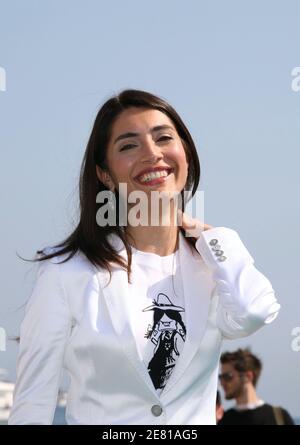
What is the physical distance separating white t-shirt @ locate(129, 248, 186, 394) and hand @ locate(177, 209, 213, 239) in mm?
249

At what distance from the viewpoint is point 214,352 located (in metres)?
4.49

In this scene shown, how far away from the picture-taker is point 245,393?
321 inches

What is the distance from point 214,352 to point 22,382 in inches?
35.4

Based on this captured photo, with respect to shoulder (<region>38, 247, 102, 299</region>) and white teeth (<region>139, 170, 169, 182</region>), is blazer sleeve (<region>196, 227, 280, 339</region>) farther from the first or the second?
shoulder (<region>38, 247, 102, 299</region>)

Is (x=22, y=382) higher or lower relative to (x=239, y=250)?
lower

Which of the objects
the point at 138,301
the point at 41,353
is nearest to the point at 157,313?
the point at 138,301

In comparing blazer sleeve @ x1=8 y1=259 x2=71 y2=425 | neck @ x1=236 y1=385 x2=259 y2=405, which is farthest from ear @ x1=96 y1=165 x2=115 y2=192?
neck @ x1=236 y1=385 x2=259 y2=405

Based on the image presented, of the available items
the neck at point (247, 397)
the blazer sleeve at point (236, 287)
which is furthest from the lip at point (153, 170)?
the neck at point (247, 397)

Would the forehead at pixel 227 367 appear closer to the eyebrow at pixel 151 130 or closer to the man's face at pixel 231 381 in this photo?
the man's face at pixel 231 381

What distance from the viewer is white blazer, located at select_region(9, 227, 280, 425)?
14.0 ft

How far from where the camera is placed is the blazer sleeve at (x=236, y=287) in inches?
173

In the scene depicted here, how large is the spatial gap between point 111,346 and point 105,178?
3.46 feet
